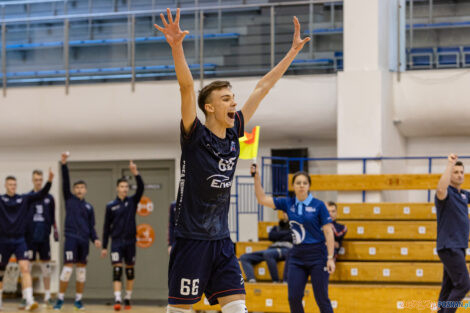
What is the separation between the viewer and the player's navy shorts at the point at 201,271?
4141 millimetres

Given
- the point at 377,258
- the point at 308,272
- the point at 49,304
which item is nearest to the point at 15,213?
the point at 49,304

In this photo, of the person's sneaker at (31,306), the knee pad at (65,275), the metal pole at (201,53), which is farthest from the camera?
the metal pole at (201,53)

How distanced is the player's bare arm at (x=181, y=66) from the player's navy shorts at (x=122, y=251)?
25.6 ft

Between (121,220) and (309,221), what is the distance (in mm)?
4697

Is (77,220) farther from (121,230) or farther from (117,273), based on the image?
(117,273)

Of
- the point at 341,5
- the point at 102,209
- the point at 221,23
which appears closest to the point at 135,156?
the point at 102,209

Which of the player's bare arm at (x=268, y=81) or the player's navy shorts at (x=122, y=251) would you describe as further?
the player's navy shorts at (x=122, y=251)

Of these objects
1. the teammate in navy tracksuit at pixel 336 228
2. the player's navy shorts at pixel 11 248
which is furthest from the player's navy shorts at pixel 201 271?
the player's navy shorts at pixel 11 248

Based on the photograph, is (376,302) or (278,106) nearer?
(376,302)

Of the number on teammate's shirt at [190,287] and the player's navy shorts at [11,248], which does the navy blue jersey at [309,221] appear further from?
the player's navy shorts at [11,248]

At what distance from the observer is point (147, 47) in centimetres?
1309

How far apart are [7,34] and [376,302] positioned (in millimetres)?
8661

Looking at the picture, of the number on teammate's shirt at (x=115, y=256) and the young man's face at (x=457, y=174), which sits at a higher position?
the young man's face at (x=457, y=174)

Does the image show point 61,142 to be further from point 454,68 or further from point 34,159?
point 454,68
